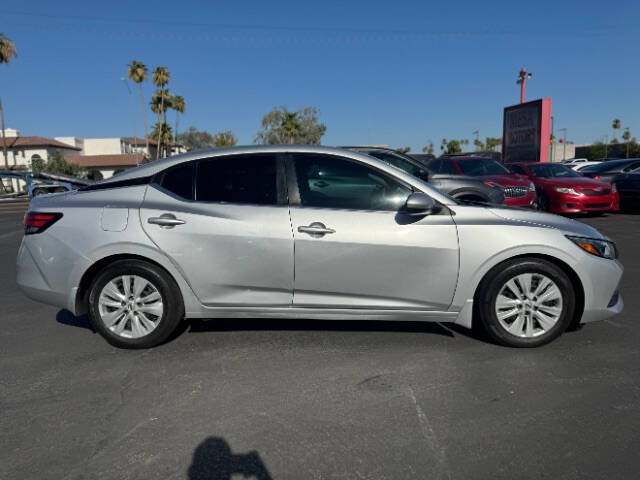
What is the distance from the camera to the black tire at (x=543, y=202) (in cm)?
1213

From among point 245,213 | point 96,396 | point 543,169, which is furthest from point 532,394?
point 543,169

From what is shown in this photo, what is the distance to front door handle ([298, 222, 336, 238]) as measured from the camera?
375cm

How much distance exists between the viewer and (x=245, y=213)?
3854 mm

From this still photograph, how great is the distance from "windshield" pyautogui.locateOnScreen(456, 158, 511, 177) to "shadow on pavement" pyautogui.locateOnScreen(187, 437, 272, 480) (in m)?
9.43

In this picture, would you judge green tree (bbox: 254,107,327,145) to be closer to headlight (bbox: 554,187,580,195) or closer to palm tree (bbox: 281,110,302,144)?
palm tree (bbox: 281,110,302,144)

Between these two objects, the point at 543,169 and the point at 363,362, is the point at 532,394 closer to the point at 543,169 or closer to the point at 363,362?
the point at 363,362

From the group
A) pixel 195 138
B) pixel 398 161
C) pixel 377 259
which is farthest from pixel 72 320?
pixel 195 138

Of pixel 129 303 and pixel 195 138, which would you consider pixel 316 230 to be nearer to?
pixel 129 303

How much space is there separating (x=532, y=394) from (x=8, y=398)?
3372 mm

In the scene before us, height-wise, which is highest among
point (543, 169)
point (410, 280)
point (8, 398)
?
point (543, 169)

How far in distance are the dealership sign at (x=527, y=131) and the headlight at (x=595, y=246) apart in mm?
18049

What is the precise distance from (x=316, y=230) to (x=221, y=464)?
5.93ft

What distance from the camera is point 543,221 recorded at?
12.9 feet

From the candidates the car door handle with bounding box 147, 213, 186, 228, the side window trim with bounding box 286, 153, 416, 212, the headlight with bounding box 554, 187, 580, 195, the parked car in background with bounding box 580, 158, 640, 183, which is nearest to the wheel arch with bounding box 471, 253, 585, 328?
the side window trim with bounding box 286, 153, 416, 212
